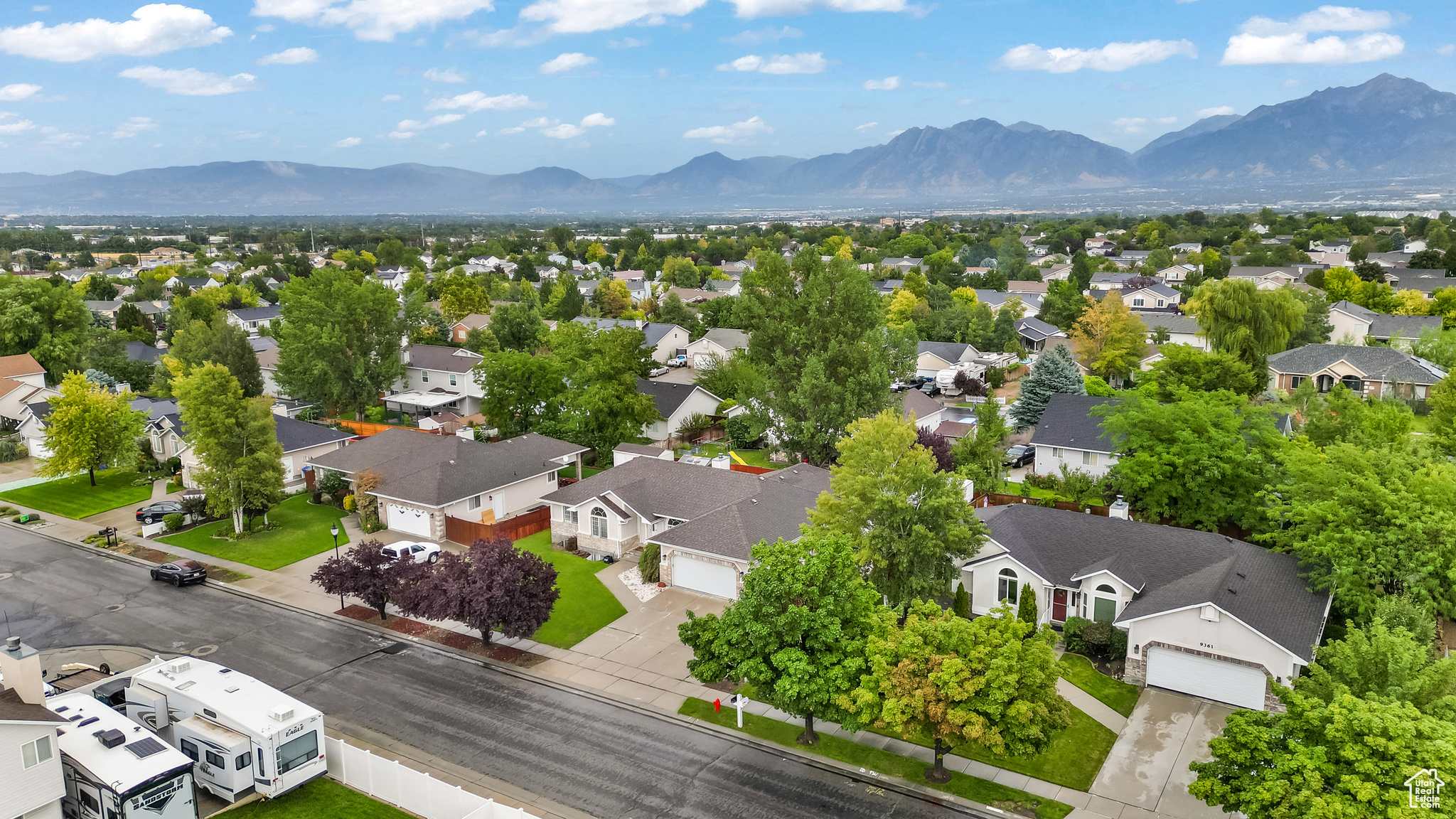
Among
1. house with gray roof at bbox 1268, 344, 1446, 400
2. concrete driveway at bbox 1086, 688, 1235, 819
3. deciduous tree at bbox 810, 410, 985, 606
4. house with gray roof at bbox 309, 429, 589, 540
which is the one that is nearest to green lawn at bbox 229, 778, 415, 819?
deciduous tree at bbox 810, 410, 985, 606

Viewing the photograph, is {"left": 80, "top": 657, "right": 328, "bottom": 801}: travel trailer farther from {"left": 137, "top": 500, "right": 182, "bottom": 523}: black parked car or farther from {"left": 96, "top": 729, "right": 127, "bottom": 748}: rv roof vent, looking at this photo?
{"left": 137, "top": 500, "right": 182, "bottom": 523}: black parked car

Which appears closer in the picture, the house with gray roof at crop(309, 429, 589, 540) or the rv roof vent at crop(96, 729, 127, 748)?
the rv roof vent at crop(96, 729, 127, 748)

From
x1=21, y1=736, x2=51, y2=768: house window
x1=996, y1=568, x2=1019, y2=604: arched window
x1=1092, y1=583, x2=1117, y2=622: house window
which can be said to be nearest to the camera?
x1=21, y1=736, x2=51, y2=768: house window

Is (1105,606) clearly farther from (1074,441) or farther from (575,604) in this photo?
(1074,441)

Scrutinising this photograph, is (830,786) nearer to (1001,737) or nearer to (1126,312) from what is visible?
(1001,737)

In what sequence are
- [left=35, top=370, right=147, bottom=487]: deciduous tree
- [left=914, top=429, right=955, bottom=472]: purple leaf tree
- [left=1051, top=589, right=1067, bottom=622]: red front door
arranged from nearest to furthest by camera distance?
[left=1051, top=589, right=1067, bottom=622]: red front door < [left=914, top=429, right=955, bottom=472]: purple leaf tree < [left=35, top=370, right=147, bottom=487]: deciduous tree

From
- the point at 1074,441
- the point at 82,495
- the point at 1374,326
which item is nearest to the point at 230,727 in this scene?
the point at 82,495

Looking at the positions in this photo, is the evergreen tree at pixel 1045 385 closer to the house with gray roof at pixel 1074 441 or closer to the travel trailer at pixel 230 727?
the house with gray roof at pixel 1074 441
